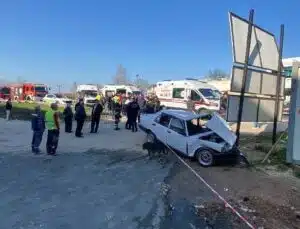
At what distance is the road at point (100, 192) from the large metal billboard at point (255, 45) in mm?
4300

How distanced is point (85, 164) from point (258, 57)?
7.53 metres

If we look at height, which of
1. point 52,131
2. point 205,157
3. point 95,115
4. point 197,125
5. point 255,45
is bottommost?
point 205,157

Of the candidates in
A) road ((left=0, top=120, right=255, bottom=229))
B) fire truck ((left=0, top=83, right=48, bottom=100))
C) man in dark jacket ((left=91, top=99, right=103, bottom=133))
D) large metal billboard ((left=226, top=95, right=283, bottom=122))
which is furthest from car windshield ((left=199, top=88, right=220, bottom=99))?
fire truck ((left=0, top=83, right=48, bottom=100))

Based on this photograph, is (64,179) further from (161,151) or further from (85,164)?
→ (161,151)

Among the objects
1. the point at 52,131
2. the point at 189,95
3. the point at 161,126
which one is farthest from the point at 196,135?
the point at 189,95

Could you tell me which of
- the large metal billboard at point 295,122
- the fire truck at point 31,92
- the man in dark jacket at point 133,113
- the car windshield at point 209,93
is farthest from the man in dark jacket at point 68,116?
the fire truck at point 31,92

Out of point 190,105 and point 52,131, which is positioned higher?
point 190,105

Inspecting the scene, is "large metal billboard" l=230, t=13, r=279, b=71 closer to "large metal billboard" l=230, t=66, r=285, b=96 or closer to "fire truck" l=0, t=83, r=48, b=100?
"large metal billboard" l=230, t=66, r=285, b=96

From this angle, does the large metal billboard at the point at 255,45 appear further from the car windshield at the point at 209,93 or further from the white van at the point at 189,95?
the car windshield at the point at 209,93

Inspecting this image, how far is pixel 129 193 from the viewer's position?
335 inches

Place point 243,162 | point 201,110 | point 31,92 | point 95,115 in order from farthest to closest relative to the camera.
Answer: point 31,92 → point 201,110 → point 95,115 → point 243,162

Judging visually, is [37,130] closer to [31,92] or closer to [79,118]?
[79,118]

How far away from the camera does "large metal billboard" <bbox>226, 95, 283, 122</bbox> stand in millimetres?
14174

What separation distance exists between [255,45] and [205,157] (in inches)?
194
